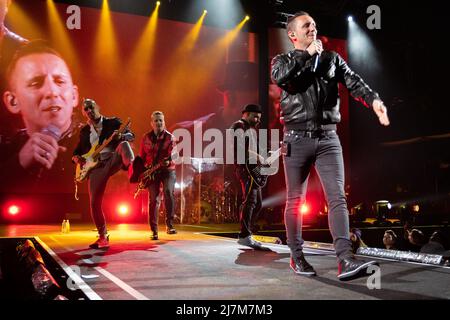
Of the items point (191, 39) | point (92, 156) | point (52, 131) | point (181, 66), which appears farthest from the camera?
point (191, 39)

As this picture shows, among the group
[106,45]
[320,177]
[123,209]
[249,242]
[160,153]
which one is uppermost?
[106,45]

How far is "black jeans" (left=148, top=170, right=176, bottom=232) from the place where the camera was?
591 cm

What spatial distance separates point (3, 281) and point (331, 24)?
43.3ft

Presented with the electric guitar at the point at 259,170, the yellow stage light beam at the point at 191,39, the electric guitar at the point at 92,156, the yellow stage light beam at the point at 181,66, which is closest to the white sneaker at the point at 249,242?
the electric guitar at the point at 259,170

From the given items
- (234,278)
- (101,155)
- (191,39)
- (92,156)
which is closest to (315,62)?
(234,278)

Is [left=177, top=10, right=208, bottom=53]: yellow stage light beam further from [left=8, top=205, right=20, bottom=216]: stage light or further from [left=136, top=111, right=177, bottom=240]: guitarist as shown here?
[left=136, top=111, right=177, bottom=240]: guitarist

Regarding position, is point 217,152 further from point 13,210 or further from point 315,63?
point 315,63

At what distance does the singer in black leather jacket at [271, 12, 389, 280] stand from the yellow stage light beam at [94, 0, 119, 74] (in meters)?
9.45

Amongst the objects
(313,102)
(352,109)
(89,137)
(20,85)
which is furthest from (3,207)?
(352,109)

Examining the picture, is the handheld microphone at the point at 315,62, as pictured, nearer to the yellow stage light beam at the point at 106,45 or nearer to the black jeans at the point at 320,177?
the black jeans at the point at 320,177

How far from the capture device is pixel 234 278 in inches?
105

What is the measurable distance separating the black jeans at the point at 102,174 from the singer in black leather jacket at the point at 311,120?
2.43m

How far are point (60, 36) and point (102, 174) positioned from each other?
25.5 ft

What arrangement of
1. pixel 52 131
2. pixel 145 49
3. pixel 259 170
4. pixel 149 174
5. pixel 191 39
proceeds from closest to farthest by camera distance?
pixel 259 170 → pixel 149 174 → pixel 52 131 → pixel 145 49 → pixel 191 39
